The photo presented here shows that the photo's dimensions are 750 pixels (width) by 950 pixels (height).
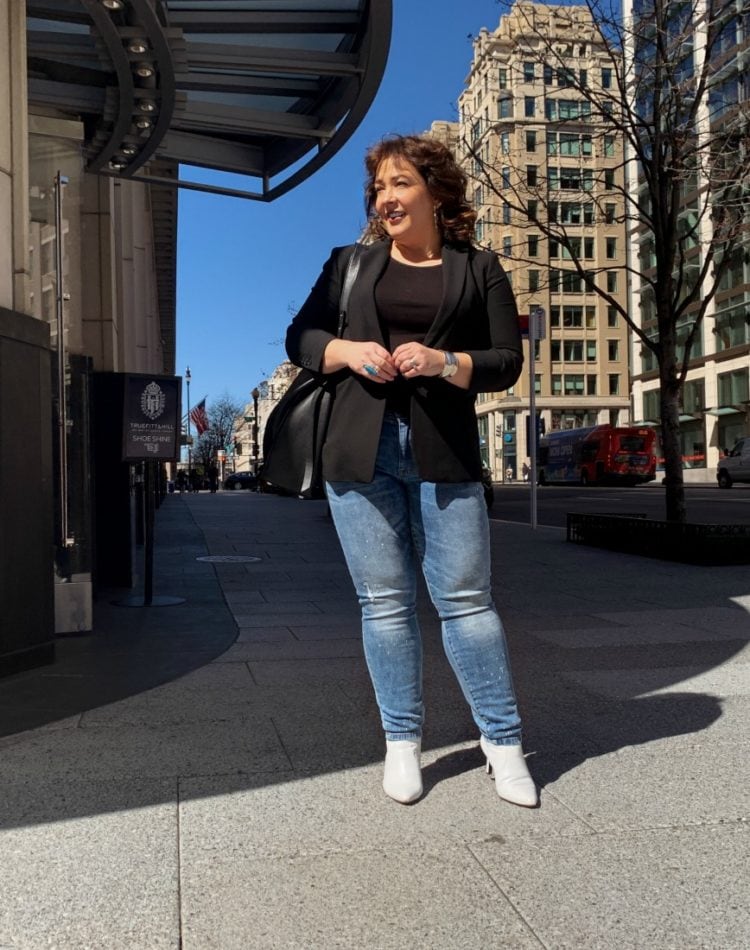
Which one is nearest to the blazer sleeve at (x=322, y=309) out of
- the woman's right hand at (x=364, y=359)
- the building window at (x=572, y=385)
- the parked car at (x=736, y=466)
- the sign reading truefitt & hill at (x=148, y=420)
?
the woman's right hand at (x=364, y=359)

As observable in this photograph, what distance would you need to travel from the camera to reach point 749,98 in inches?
466

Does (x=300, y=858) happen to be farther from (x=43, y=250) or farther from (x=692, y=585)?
(x=692, y=585)

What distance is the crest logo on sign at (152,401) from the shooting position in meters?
8.15

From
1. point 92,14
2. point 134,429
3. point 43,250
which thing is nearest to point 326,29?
point 92,14

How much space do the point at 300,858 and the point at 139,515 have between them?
9.70 metres

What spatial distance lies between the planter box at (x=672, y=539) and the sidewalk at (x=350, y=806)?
4.41m

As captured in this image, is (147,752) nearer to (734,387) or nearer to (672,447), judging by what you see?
(672,447)

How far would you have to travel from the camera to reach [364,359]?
2.91 m

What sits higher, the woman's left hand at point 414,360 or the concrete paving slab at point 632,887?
the woman's left hand at point 414,360

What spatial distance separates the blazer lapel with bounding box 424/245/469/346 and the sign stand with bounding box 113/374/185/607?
17.3ft

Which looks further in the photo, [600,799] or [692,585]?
[692,585]

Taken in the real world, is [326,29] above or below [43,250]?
above

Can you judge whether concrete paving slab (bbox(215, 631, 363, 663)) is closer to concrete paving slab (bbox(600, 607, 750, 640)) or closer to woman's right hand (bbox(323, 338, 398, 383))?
concrete paving slab (bbox(600, 607, 750, 640))

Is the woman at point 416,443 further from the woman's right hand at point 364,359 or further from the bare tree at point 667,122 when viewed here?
the bare tree at point 667,122
